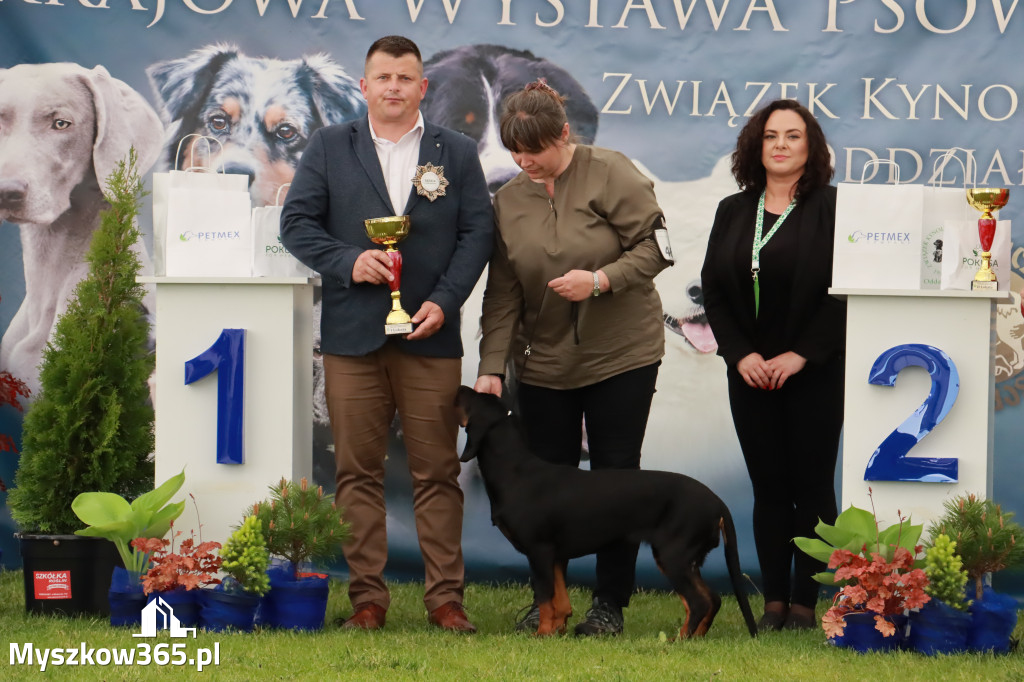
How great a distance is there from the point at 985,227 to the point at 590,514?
4.62 feet

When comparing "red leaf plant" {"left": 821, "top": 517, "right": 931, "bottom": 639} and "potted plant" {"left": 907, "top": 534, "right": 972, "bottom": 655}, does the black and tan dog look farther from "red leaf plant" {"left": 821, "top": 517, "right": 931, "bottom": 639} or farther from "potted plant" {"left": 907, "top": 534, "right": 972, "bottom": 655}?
"potted plant" {"left": 907, "top": 534, "right": 972, "bottom": 655}

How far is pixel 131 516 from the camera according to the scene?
11.6 ft

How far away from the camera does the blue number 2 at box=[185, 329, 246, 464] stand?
3.57 m

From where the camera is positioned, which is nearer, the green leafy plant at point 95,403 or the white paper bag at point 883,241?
the white paper bag at point 883,241

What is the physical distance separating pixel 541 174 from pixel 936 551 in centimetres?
157

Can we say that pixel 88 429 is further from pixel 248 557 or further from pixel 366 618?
pixel 366 618

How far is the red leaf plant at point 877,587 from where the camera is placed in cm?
320

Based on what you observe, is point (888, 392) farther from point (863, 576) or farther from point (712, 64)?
point (712, 64)

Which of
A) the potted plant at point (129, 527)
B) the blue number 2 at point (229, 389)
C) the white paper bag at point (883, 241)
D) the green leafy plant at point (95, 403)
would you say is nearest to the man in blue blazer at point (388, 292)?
the blue number 2 at point (229, 389)

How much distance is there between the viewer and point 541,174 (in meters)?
3.57

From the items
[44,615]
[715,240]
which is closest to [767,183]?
[715,240]

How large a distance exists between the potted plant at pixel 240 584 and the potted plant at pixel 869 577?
1.59 meters

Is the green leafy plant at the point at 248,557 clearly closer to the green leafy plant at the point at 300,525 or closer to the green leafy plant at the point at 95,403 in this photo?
the green leafy plant at the point at 300,525

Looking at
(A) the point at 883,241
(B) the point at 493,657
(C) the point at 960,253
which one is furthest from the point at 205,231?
(C) the point at 960,253
